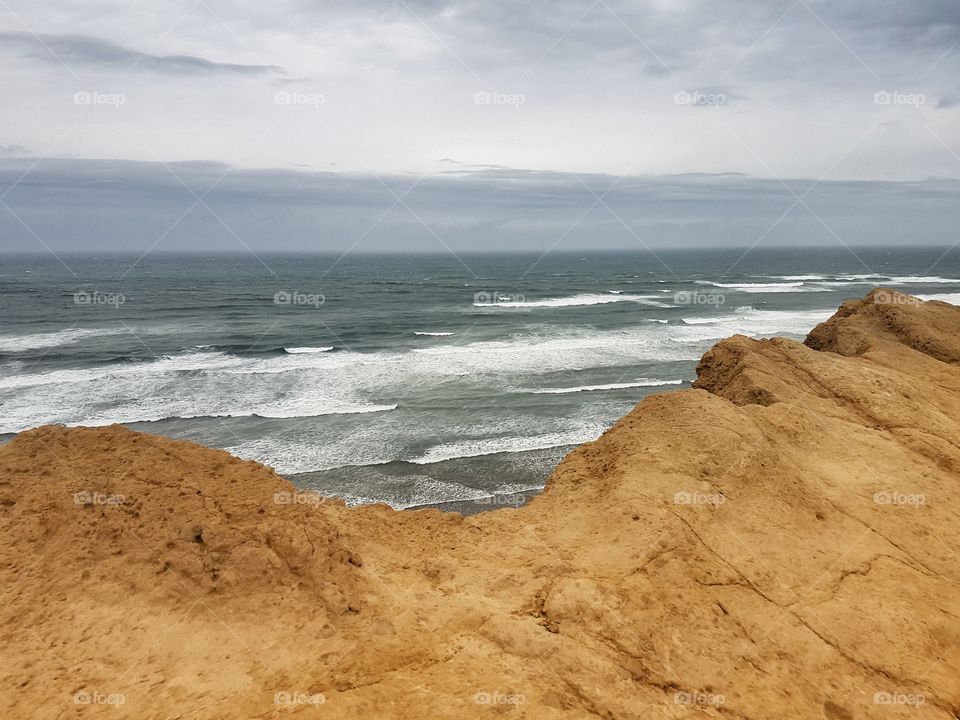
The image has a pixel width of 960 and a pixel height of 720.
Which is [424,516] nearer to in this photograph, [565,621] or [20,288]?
[565,621]

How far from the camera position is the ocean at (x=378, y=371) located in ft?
54.1

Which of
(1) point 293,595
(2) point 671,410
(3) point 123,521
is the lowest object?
(1) point 293,595

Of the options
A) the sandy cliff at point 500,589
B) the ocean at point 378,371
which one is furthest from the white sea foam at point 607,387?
the sandy cliff at point 500,589

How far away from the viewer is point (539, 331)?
3791 centimetres

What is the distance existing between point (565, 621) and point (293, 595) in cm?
277

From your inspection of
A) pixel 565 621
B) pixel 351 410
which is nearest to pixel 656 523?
pixel 565 621
